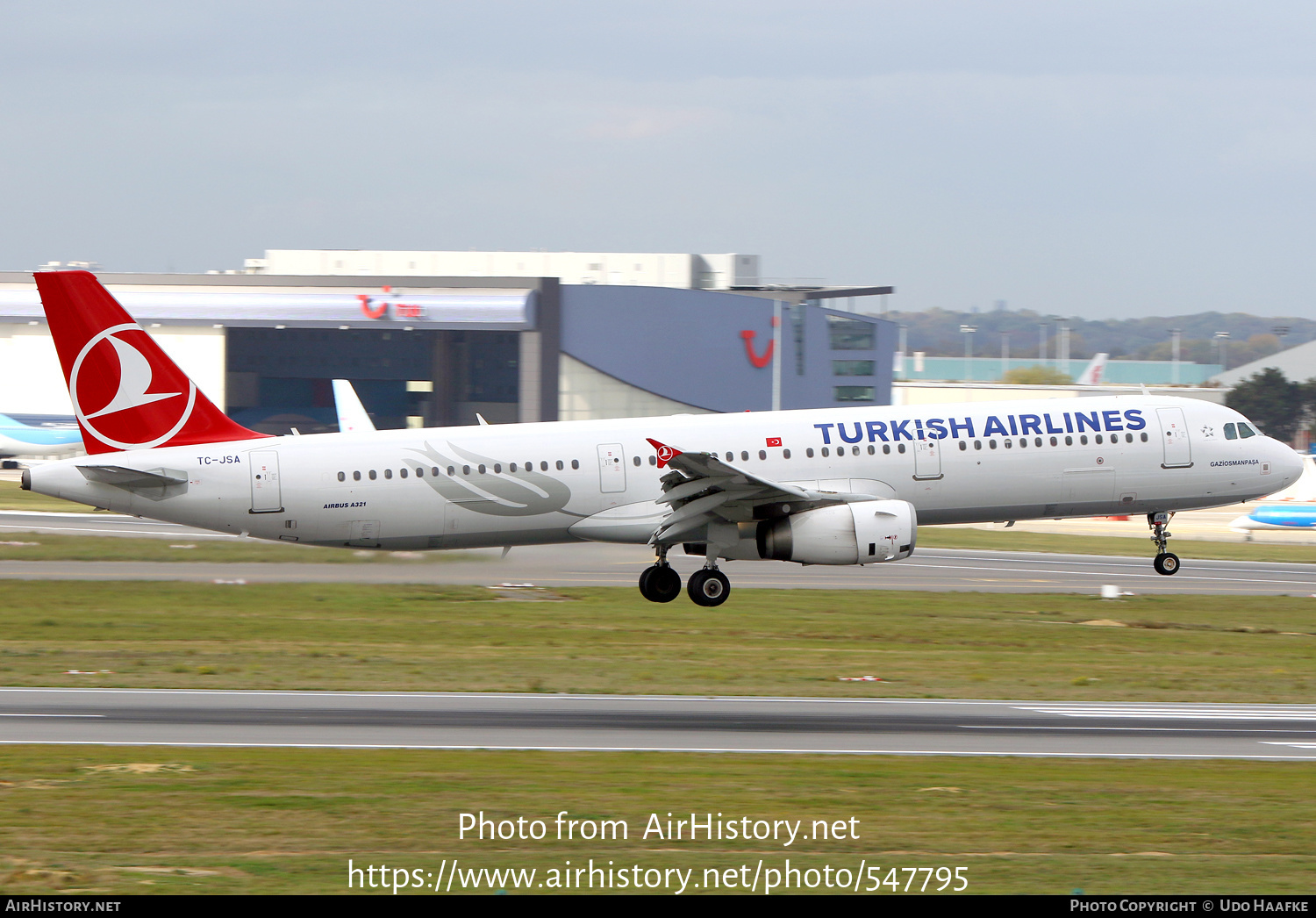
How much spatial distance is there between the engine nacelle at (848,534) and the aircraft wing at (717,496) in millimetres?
401

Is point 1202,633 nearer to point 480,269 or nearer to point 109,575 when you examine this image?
point 109,575

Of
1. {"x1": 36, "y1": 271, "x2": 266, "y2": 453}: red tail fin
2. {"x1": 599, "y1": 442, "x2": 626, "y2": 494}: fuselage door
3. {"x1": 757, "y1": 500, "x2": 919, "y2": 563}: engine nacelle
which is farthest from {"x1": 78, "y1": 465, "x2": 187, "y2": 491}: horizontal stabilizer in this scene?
{"x1": 757, "y1": 500, "x2": 919, "y2": 563}: engine nacelle

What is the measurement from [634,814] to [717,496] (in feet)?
48.4

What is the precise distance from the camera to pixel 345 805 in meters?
18.2

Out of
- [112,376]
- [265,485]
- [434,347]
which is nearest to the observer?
[112,376]

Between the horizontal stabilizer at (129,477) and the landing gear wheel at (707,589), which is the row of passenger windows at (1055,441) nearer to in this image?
the landing gear wheel at (707,589)

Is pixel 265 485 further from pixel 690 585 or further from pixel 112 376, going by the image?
pixel 690 585

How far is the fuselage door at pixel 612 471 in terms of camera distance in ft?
109

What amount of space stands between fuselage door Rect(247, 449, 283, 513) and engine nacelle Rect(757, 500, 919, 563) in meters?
11.3

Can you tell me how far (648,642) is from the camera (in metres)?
35.3

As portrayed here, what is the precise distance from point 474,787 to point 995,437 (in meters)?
19.0

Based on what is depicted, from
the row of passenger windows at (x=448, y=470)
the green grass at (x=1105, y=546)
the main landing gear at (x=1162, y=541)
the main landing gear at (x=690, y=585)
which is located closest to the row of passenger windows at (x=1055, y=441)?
the main landing gear at (x=1162, y=541)

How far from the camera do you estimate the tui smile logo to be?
31469mm

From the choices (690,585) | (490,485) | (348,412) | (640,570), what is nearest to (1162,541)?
(690,585)
